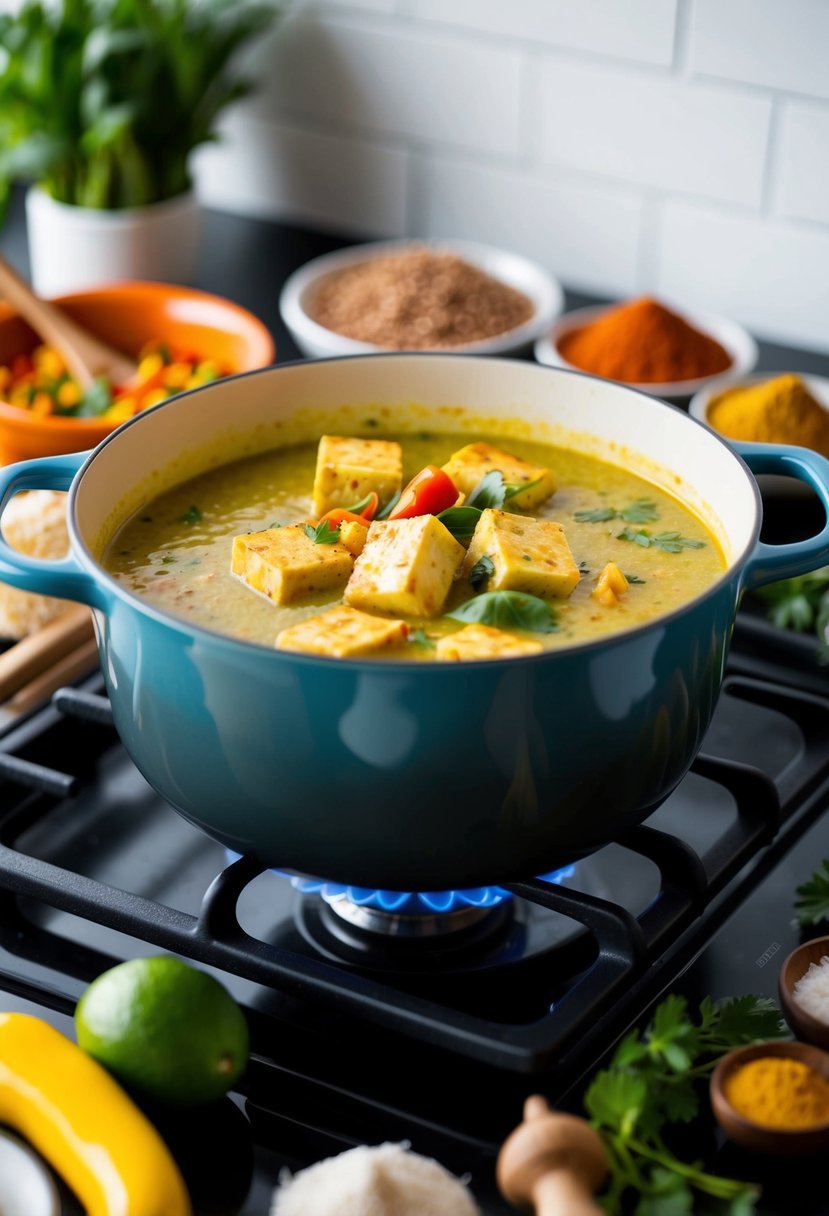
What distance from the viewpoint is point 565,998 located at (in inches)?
41.0

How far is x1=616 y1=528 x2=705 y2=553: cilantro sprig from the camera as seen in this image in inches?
52.9

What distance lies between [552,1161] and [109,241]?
5.74ft

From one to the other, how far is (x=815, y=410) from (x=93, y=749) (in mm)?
937

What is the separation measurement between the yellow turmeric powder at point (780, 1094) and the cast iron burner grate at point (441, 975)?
0.11 metres

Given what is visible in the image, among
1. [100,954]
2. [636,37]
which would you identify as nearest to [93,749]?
[100,954]

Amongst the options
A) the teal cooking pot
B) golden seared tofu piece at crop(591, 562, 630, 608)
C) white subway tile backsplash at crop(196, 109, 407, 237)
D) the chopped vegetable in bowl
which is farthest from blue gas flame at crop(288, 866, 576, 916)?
white subway tile backsplash at crop(196, 109, 407, 237)

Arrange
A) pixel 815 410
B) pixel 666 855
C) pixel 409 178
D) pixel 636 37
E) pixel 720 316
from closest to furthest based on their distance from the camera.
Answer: pixel 666 855 → pixel 815 410 → pixel 636 37 → pixel 720 316 → pixel 409 178

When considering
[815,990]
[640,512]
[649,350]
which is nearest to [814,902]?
[815,990]

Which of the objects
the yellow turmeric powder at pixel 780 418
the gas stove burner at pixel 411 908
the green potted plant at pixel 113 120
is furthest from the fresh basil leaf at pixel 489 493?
the green potted plant at pixel 113 120

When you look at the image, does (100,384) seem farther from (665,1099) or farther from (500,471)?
(665,1099)

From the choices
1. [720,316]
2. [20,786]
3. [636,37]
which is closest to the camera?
[20,786]

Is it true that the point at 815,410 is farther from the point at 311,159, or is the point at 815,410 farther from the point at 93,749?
the point at 311,159

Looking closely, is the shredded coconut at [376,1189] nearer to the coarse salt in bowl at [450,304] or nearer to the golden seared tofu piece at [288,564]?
the golden seared tofu piece at [288,564]

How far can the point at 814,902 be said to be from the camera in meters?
1.21
